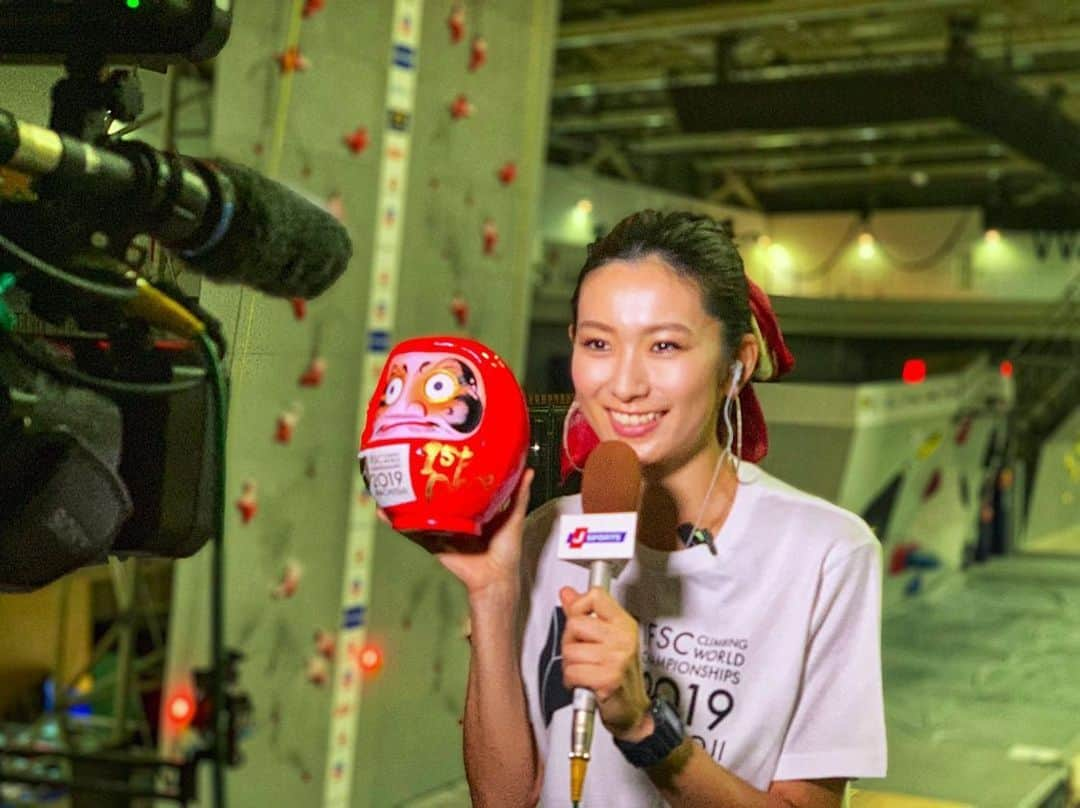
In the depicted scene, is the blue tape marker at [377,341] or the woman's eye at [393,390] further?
the blue tape marker at [377,341]

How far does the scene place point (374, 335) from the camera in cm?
388

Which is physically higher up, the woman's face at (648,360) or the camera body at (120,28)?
the camera body at (120,28)

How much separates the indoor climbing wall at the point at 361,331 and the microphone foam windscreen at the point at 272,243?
2126 mm

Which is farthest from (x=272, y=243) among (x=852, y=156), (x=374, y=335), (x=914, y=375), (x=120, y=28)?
(x=852, y=156)

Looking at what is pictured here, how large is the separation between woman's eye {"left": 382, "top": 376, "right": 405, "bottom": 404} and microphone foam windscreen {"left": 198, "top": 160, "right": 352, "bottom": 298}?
0.70ft

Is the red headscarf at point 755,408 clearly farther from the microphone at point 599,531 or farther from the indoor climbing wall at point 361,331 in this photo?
the indoor climbing wall at point 361,331

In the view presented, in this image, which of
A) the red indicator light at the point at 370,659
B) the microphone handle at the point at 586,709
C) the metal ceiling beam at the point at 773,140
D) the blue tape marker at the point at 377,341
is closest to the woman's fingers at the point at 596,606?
the microphone handle at the point at 586,709

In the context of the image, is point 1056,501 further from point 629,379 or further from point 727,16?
point 629,379

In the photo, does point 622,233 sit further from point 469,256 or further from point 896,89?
point 896,89

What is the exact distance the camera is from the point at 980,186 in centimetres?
1537

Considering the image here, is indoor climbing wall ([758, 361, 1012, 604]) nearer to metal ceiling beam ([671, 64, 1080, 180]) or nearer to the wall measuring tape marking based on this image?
the wall measuring tape marking

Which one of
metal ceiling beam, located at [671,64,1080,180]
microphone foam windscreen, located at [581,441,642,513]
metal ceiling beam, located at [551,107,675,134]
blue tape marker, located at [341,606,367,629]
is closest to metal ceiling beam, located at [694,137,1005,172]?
metal ceiling beam, located at [551,107,675,134]

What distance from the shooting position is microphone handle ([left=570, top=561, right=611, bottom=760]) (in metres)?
0.70

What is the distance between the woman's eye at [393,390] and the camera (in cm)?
81
